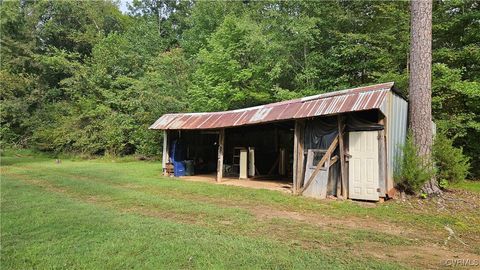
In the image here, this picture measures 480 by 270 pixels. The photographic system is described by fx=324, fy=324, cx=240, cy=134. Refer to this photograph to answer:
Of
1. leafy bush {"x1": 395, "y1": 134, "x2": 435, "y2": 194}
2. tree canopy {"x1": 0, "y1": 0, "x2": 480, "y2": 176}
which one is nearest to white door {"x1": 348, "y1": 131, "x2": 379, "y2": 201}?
leafy bush {"x1": 395, "y1": 134, "x2": 435, "y2": 194}

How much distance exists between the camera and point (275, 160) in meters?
13.7

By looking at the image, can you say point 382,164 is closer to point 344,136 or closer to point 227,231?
point 344,136

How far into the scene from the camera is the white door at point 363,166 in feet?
24.6

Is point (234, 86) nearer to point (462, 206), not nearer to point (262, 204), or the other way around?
point (262, 204)

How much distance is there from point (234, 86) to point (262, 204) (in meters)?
11.9

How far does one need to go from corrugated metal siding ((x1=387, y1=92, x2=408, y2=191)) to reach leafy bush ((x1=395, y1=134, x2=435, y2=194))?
161 mm

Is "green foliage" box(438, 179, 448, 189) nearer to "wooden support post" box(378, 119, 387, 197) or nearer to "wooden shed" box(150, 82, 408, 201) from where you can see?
"wooden shed" box(150, 82, 408, 201)

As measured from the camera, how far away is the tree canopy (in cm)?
1261

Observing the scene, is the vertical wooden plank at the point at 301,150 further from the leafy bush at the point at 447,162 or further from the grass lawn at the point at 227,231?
the leafy bush at the point at 447,162

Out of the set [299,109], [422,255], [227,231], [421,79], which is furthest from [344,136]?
[227,231]

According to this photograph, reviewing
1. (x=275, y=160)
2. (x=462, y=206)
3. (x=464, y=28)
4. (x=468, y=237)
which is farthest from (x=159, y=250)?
(x=464, y=28)

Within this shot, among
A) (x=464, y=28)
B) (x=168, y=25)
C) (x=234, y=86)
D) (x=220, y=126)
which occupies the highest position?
(x=168, y=25)

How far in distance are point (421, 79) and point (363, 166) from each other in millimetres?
2824

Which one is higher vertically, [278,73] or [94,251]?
[278,73]
